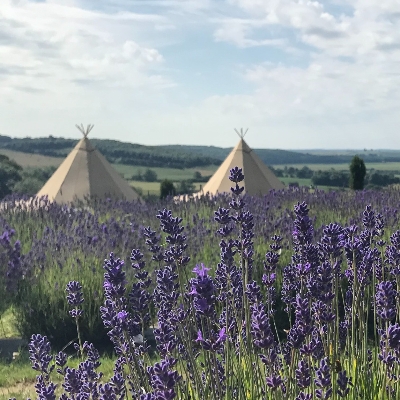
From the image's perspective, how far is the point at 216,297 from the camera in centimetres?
323

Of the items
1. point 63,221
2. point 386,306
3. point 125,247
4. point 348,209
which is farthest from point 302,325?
point 348,209

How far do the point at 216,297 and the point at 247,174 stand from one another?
11793mm

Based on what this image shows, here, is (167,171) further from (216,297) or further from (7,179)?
(216,297)

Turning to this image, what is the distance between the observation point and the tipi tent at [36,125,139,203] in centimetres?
1366

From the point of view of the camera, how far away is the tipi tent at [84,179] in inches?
538

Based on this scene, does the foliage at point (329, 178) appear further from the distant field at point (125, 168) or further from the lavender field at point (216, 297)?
the lavender field at point (216, 297)

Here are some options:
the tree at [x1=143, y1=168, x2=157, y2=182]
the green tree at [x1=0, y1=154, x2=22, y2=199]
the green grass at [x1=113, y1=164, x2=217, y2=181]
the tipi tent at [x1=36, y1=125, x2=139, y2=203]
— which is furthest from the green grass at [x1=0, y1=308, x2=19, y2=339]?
the green grass at [x1=113, y1=164, x2=217, y2=181]

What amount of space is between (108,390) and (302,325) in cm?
68

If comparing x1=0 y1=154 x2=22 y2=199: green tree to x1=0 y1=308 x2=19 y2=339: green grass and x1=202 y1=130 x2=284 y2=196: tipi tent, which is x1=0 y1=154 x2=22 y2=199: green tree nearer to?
x1=202 y1=130 x2=284 y2=196: tipi tent

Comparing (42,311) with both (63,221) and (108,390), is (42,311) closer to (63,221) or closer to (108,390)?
(63,221)

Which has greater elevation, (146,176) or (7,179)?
(7,179)

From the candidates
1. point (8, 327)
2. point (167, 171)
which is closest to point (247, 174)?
point (8, 327)

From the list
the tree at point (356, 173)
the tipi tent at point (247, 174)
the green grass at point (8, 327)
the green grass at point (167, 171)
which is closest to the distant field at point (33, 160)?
the green grass at point (167, 171)

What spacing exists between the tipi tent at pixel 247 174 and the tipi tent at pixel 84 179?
88.0 inches
